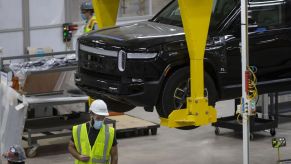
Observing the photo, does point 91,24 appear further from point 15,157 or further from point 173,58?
point 15,157

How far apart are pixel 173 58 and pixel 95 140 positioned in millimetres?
1363

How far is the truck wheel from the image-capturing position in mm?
8234

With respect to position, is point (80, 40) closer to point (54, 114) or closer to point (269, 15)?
point (269, 15)

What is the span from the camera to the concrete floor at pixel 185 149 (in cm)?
1184

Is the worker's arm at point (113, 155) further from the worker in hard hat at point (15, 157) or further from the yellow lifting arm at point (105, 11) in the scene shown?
the worker in hard hat at point (15, 157)

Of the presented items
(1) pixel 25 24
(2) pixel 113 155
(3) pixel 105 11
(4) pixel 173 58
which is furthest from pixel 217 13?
(1) pixel 25 24

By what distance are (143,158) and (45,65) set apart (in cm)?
235

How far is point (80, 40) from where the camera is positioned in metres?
9.20

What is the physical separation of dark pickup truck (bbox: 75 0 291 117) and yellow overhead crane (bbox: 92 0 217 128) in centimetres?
32

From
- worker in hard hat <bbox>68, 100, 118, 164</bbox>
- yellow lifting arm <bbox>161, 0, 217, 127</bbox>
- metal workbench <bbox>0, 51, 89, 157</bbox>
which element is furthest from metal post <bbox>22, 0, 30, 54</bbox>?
yellow lifting arm <bbox>161, 0, 217, 127</bbox>

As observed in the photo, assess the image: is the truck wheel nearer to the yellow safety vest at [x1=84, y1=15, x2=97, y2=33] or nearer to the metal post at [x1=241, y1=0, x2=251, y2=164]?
the metal post at [x1=241, y1=0, x2=251, y2=164]

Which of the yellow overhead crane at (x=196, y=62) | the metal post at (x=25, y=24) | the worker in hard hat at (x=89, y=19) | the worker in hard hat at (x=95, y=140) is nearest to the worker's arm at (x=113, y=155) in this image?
the worker in hard hat at (x=95, y=140)

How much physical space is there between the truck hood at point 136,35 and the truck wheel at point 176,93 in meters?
0.46

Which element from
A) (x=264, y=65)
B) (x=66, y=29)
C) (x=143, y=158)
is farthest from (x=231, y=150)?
(x=66, y=29)
